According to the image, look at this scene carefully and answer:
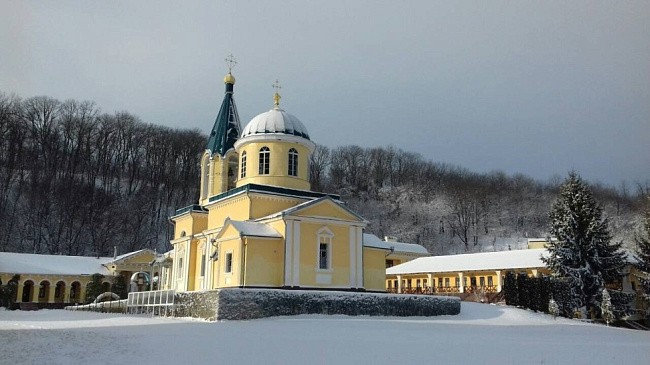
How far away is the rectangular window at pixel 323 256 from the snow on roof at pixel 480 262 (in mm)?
15511

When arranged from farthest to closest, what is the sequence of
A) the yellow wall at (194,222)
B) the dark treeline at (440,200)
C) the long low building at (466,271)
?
the dark treeline at (440,200) → the long low building at (466,271) → the yellow wall at (194,222)

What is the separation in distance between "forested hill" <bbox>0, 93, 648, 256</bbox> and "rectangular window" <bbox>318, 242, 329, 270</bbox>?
39237 millimetres

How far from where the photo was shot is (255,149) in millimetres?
30484

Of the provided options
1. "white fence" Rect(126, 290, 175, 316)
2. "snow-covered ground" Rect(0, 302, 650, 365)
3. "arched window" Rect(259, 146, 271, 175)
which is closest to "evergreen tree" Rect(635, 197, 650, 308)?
Answer: "snow-covered ground" Rect(0, 302, 650, 365)

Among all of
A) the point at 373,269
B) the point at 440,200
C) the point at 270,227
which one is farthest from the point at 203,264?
the point at 440,200

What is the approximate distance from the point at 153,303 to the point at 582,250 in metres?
22.2

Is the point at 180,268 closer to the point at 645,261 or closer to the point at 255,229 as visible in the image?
the point at 255,229

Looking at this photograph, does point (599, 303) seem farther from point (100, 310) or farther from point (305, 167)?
point (100, 310)

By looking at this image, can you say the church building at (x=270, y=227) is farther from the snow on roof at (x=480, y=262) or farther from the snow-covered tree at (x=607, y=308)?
the snow on roof at (x=480, y=262)

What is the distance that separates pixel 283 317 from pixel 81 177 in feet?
164

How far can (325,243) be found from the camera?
2695 centimetres

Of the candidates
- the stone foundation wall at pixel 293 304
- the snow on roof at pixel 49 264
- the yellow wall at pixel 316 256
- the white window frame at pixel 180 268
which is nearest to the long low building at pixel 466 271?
the yellow wall at pixel 316 256

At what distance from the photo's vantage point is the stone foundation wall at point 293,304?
2078cm

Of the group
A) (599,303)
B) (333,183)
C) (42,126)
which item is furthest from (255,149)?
(333,183)
